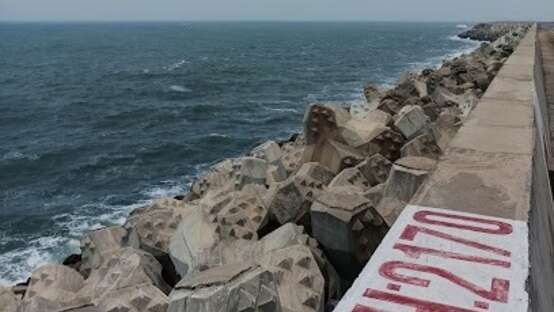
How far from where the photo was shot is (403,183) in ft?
16.1

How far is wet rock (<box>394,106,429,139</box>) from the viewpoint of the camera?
745 cm

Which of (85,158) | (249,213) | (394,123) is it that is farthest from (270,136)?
(249,213)

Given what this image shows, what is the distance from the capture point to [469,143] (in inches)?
159

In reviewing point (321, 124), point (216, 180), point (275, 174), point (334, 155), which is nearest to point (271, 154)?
point (216, 180)

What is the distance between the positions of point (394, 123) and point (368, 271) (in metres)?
5.81

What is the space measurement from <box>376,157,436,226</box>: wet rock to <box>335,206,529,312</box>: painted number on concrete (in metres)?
2.01

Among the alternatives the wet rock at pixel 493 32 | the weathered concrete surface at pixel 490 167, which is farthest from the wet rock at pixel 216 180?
the wet rock at pixel 493 32

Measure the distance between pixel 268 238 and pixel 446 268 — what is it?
2401 mm

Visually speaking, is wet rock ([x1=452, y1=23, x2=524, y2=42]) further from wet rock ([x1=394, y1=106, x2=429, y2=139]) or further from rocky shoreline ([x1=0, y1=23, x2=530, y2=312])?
rocky shoreline ([x1=0, y1=23, x2=530, y2=312])

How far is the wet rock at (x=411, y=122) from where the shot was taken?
7446mm

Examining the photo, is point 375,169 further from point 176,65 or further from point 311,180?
point 176,65

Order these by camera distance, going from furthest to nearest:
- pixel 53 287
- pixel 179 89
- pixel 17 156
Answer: pixel 179 89 < pixel 17 156 < pixel 53 287

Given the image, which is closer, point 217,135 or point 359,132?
point 359,132

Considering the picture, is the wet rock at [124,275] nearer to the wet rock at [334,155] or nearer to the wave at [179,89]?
the wet rock at [334,155]
